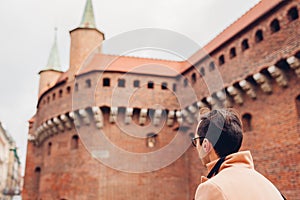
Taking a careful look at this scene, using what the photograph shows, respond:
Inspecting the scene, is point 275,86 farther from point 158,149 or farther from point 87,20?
point 87,20

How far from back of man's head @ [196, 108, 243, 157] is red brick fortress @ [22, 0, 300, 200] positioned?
31.3 ft

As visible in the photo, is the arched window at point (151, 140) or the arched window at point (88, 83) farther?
the arched window at point (88, 83)

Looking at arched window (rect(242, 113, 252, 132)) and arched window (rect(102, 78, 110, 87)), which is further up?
arched window (rect(102, 78, 110, 87))

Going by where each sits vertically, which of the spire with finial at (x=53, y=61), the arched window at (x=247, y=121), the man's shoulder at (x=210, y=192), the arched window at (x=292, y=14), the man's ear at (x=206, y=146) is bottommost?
the man's shoulder at (x=210, y=192)

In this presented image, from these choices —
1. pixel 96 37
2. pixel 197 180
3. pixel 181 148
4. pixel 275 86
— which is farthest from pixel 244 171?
pixel 96 37

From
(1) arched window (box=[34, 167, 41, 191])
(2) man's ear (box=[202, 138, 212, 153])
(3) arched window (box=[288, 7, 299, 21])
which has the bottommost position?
(2) man's ear (box=[202, 138, 212, 153])

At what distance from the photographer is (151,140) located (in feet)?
53.0

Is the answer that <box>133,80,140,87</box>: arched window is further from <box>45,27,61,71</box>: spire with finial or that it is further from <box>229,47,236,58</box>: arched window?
<box>45,27,61,71</box>: spire with finial

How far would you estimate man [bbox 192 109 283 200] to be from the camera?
1612 mm

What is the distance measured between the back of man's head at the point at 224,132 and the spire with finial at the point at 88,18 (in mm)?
17020

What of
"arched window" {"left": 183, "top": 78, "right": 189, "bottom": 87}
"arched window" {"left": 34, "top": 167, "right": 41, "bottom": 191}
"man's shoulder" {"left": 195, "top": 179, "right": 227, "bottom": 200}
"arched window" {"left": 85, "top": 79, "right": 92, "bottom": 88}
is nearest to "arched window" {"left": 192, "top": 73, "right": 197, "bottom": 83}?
"arched window" {"left": 183, "top": 78, "right": 189, "bottom": 87}

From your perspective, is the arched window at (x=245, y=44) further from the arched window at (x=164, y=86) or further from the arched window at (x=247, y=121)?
the arched window at (x=164, y=86)

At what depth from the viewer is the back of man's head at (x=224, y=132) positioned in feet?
6.20

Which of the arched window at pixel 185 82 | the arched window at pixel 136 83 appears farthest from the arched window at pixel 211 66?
the arched window at pixel 136 83
